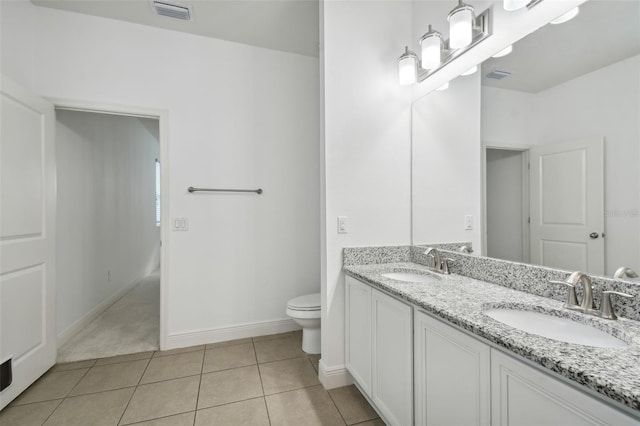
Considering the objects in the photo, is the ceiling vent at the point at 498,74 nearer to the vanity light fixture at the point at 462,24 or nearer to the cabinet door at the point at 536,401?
the vanity light fixture at the point at 462,24

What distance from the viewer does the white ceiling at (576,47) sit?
3.12 ft

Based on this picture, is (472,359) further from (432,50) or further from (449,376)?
(432,50)

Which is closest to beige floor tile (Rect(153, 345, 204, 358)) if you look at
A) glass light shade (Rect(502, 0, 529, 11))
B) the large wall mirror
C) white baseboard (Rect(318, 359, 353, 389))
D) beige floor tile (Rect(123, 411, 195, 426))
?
beige floor tile (Rect(123, 411, 195, 426))

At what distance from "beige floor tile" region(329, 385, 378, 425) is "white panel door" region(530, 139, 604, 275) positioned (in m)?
1.18

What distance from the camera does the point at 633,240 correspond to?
947mm

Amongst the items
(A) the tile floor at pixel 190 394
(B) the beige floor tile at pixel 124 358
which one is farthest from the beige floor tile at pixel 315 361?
(B) the beige floor tile at pixel 124 358

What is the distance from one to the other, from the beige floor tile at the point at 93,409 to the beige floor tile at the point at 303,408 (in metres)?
0.85

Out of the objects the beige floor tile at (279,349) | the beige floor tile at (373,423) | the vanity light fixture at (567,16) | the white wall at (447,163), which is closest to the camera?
the vanity light fixture at (567,16)

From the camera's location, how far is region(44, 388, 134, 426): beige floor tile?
1.51m

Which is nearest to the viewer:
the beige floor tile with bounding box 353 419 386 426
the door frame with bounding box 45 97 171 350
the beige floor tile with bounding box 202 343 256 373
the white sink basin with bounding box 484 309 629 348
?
the white sink basin with bounding box 484 309 629 348

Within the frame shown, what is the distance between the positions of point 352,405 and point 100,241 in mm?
3189

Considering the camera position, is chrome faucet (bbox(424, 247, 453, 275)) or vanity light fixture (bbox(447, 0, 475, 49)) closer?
vanity light fixture (bbox(447, 0, 475, 49))

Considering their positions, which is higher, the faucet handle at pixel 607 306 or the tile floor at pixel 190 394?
the faucet handle at pixel 607 306

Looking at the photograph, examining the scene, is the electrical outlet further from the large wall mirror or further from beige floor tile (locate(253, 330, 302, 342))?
beige floor tile (locate(253, 330, 302, 342))
